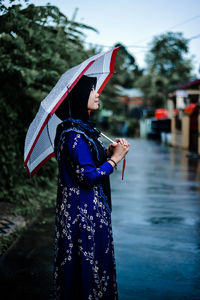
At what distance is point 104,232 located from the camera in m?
2.91

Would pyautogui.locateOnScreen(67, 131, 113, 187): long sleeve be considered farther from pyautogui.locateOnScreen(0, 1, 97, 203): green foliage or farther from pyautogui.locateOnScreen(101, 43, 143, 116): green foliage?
pyautogui.locateOnScreen(0, 1, 97, 203): green foliage

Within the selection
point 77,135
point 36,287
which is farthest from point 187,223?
point 77,135

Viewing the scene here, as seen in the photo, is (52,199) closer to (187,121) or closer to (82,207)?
(82,207)

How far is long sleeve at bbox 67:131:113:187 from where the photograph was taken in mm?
2729

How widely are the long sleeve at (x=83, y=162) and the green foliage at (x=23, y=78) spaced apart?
3475 millimetres

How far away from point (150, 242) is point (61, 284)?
2.89 metres

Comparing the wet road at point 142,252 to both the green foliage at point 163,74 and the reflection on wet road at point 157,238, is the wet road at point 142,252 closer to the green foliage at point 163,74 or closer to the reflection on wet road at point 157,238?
the reflection on wet road at point 157,238

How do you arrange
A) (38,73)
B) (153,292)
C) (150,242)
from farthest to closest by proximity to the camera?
1. (38,73)
2. (150,242)
3. (153,292)

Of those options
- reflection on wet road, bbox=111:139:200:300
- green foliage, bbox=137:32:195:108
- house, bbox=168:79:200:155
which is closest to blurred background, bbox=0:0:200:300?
reflection on wet road, bbox=111:139:200:300

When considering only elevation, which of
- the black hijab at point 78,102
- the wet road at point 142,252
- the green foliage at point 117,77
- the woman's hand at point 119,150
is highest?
the green foliage at point 117,77

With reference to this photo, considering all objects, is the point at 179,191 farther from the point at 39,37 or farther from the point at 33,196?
the point at 39,37

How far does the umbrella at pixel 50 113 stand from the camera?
9.21ft

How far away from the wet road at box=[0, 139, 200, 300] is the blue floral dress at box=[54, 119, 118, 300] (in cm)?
115


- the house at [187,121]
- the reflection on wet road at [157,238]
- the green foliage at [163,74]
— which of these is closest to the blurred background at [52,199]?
the reflection on wet road at [157,238]
